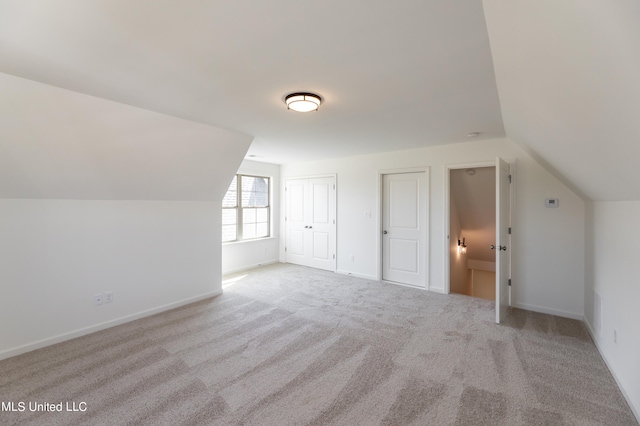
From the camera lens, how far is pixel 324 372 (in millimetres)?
2258

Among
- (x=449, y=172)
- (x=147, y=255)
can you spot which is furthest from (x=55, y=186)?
(x=449, y=172)

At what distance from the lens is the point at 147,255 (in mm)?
3473

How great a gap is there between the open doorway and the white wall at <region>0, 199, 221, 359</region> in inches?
158

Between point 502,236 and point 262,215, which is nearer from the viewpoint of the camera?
point 502,236

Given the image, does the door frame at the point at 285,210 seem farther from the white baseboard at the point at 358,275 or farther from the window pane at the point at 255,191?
the window pane at the point at 255,191

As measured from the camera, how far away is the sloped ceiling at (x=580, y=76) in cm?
87

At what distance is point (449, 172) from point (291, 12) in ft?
11.5

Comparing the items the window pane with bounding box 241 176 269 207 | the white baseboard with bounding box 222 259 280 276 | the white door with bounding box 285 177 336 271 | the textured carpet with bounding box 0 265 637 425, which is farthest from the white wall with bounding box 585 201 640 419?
the window pane with bounding box 241 176 269 207

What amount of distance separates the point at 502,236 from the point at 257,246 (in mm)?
4432

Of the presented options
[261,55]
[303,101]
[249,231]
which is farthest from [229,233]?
[261,55]

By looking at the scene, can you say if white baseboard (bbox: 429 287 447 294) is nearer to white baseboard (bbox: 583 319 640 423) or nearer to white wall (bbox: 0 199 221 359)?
white baseboard (bbox: 583 319 640 423)

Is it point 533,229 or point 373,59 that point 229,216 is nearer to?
point 373,59

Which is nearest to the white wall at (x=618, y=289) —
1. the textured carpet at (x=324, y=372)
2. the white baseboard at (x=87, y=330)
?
the textured carpet at (x=324, y=372)

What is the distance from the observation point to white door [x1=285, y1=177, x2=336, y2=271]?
5.56 meters
